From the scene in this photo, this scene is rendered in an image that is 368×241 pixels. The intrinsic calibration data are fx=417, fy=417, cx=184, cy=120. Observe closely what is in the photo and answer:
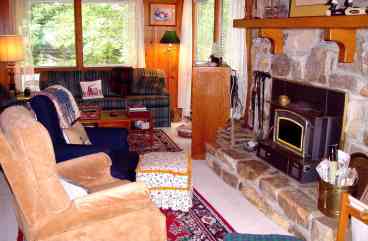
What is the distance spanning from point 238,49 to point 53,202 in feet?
12.8

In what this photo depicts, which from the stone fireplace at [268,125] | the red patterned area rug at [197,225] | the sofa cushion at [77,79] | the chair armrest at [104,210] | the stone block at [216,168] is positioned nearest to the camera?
the chair armrest at [104,210]

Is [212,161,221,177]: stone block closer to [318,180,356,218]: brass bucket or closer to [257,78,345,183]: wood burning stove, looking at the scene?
[257,78,345,183]: wood burning stove

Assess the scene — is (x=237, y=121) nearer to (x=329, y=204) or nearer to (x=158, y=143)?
(x=158, y=143)

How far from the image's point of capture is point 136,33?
707 cm

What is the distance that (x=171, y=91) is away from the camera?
741 centimetres

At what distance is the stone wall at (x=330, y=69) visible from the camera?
3.10 m

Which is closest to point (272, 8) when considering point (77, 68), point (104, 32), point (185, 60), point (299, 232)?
point (299, 232)

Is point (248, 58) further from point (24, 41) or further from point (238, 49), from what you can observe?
point (24, 41)

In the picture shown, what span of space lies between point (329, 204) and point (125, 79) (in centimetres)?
435

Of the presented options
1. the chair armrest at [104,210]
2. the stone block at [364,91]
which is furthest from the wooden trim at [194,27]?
the chair armrest at [104,210]

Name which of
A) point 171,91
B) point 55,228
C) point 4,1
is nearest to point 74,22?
point 4,1

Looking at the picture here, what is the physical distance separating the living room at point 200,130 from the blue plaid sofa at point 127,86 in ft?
0.06

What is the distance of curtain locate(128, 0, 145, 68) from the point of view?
7.03m

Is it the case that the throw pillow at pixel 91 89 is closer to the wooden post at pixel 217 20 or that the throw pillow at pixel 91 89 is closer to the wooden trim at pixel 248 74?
the wooden post at pixel 217 20
